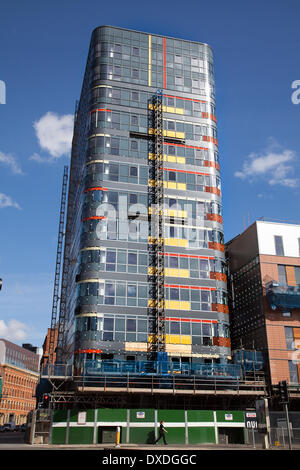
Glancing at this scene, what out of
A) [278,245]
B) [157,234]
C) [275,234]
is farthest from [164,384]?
[275,234]

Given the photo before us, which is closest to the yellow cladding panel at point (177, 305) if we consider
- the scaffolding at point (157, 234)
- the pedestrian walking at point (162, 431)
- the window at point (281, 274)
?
the scaffolding at point (157, 234)

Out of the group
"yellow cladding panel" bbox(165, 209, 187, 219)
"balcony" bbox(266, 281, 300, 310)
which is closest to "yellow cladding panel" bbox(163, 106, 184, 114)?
"yellow cladding panel" bbox(165, 209, 187, 219)

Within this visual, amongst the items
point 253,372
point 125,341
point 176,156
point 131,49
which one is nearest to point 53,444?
point 125,341

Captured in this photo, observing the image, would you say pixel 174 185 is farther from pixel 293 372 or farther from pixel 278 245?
pixel 293 372

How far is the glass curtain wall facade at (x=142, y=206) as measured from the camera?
4353 centimetres

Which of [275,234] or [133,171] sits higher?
[133,171]

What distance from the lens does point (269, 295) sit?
158 feet

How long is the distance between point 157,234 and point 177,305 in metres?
7.79

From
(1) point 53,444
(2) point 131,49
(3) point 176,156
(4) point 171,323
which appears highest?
(2) point 131,49

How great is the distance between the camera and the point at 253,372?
146 feet

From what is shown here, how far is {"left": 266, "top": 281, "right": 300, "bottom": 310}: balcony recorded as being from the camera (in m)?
47.6

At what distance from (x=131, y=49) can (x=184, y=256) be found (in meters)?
27.1

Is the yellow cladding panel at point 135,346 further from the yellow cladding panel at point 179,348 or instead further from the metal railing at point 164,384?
the metal railing at point 164,384

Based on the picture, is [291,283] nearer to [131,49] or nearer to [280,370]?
[280,370]
